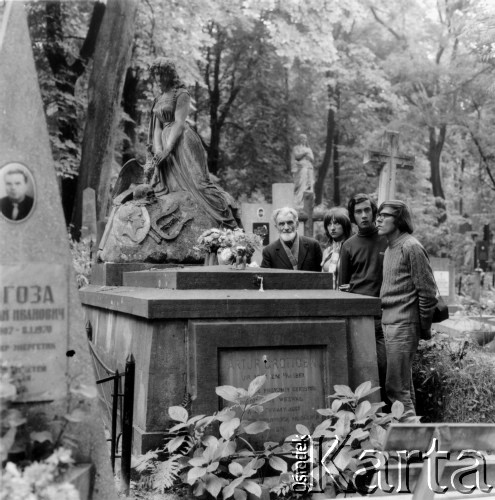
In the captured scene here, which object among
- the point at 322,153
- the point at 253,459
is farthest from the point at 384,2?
the point at 253,459

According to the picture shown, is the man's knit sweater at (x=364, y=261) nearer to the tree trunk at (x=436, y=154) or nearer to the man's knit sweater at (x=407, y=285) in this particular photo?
the man's knit sweater at (x=407, y=285)

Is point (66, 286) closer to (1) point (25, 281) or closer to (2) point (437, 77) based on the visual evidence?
(1) point (25, 281)

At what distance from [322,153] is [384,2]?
31.8 feet

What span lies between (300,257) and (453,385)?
6.50 feet

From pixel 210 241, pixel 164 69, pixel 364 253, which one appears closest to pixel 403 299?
pixel 364 253

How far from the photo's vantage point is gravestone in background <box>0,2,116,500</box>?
333 centimetres

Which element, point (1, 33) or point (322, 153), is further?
point (322, 153)

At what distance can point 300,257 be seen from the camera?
7.13 metres

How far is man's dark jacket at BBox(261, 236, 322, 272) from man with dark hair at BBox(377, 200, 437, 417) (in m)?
1.40

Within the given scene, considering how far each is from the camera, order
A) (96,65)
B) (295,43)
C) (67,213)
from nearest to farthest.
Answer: (96,65) → (67,213) → (295,43)

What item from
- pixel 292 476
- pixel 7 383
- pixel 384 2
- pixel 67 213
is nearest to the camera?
pixel 7 383

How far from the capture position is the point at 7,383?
309 cm

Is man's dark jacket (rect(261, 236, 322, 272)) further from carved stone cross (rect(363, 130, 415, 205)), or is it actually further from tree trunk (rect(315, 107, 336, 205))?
tree trunk (rect(315, 107, 336, 205))

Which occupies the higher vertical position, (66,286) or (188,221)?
(188,221)
